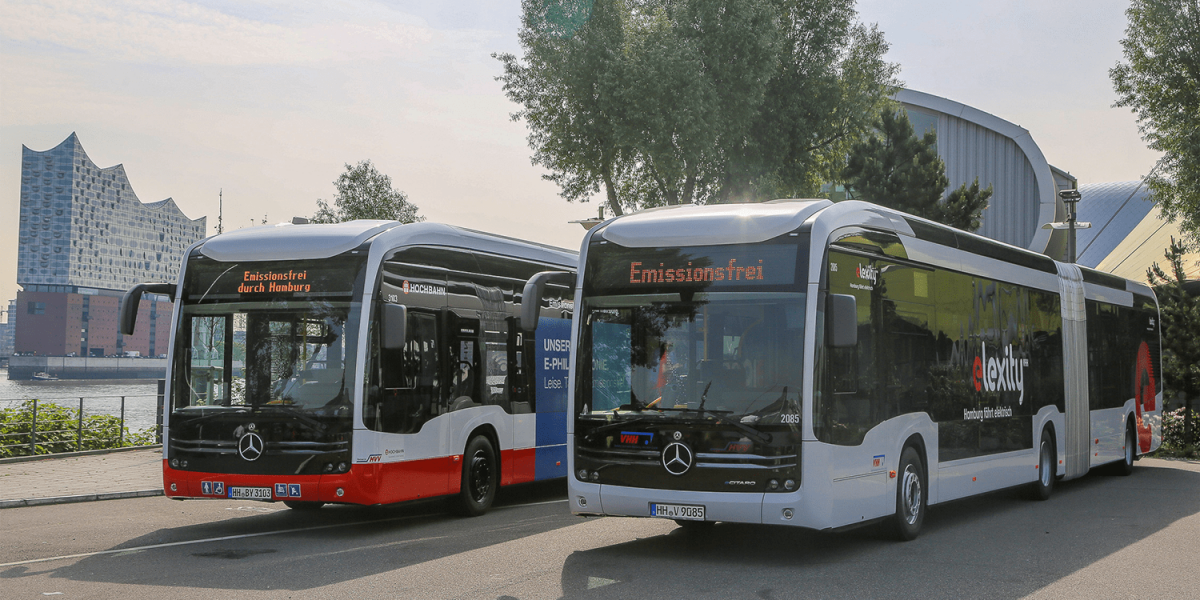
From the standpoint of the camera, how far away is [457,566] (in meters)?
8.78

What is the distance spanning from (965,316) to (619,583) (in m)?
5.74

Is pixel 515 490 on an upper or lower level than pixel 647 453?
lower

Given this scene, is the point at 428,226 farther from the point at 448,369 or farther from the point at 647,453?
the point at 647,453

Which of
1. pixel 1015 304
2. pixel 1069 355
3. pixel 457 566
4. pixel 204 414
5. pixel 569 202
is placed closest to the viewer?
pixel 457 566

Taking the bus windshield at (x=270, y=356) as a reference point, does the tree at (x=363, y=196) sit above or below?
above

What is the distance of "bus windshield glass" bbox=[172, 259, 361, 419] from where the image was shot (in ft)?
34.4

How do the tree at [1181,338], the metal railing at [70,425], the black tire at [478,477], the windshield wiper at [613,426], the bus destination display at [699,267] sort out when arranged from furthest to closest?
the tree at [1181,338], the metal railing at [70,425], the black tire at [478,477], the windshield wiper at [613,426], the bus destination display at [699,267]

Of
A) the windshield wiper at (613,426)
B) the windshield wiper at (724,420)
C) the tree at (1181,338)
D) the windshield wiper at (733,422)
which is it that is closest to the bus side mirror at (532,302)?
the windshield wiper at (613,426)

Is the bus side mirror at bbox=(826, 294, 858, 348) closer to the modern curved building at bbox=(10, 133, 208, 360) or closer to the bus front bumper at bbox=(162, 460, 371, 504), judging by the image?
the bus front bumper at bbox=(162, 460, 371, 504)

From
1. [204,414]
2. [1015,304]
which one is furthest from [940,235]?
[204,414]

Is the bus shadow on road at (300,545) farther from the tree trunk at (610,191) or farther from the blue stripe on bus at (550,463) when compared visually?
the tree trunk at (610,191)

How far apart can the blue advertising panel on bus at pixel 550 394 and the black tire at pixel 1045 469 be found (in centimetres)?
605

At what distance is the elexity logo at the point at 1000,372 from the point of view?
1230 cm

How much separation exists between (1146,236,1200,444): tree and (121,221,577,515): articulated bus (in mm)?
18473
